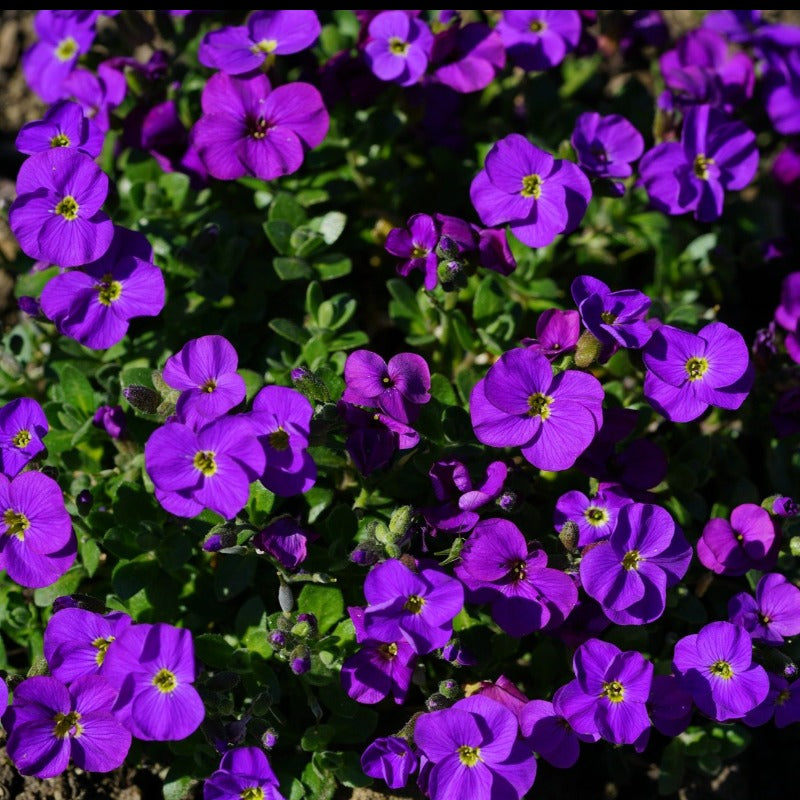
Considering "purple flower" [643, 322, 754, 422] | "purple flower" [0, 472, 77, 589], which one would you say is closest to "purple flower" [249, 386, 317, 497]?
"purple flower" [0, 472, 77, 589]

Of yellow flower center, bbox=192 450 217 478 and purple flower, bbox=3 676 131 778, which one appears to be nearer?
yellow flower center, bbox=192 450 217 478

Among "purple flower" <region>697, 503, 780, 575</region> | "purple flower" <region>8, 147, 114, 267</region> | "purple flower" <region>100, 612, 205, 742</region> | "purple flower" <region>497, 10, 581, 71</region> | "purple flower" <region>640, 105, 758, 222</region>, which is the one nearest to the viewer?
"purple flower" <region>100, 612, 205, 742</region>

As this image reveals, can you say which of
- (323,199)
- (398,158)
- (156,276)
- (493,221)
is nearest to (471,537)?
(493,221)

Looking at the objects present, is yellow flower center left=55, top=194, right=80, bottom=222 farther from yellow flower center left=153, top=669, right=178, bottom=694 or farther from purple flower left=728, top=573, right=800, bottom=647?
purple flower left=728, top=573, right=800, bottom=647

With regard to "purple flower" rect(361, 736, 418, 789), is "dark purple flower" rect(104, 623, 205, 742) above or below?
above

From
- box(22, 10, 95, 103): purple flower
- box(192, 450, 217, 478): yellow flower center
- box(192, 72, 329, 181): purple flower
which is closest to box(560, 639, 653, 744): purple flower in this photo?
box(192, 450, 217, 478): yellow flower center

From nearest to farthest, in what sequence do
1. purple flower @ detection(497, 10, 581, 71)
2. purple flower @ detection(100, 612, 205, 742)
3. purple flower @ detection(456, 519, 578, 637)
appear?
purple flower @ detection(100, 612, 205, 742)
purple flower @ detection(456, 519, 578, 637)
purple flower @ detection(497, 10, 581, 71)

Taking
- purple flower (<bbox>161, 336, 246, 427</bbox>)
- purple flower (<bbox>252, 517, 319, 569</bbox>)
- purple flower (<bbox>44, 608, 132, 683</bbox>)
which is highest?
purple flower (<bbox>161, 336, 246, 427</bbox>)
